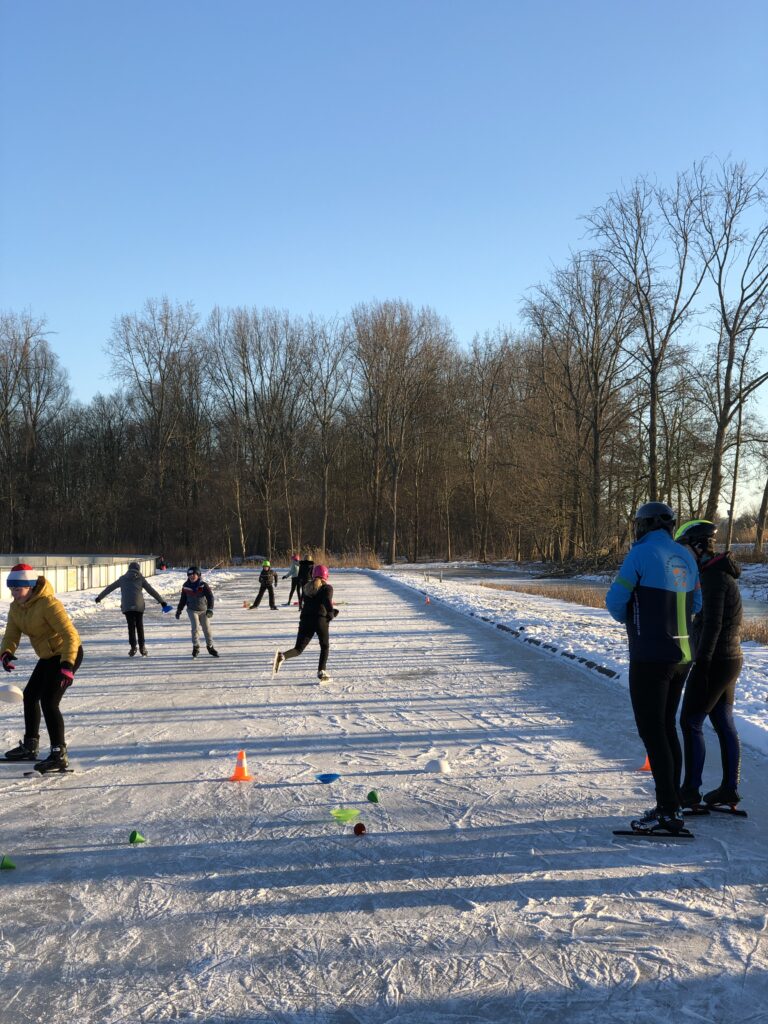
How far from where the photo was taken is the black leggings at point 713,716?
18.6ft

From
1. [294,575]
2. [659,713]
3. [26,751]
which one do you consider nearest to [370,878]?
[659,713]

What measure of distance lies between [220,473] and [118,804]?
60.4 meters

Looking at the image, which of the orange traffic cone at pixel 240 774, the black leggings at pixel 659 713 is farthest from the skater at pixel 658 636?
the orange traffic cone at pixel 240 774

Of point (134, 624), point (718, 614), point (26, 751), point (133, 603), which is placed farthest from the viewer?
point (134, 624)

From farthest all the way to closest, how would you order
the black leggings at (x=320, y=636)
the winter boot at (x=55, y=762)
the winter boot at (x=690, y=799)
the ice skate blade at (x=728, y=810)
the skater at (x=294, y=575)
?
the skater at (x=294, y=575)
the black leggings at (x=320, y=636)
the winter boot at (x=55, y=762)
the winter boot at (x=690, y=799)
the ice skate blade at (x=728, y=810)

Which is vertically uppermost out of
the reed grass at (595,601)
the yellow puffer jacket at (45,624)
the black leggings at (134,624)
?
the yellow puffer jacket at (45,624)

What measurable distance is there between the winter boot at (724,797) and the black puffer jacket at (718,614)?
0.90m

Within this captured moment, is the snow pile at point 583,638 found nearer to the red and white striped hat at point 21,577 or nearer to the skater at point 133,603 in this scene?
the red and white striped hat at point 21,577

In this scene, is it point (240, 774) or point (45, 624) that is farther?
point (45, 624)

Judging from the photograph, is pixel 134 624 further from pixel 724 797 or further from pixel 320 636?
pixel 724 797

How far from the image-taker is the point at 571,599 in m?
27.0

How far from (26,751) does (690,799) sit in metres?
5.38

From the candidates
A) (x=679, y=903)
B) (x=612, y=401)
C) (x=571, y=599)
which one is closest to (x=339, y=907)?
(x=679, y=903)

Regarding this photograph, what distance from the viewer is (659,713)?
16.8ft
